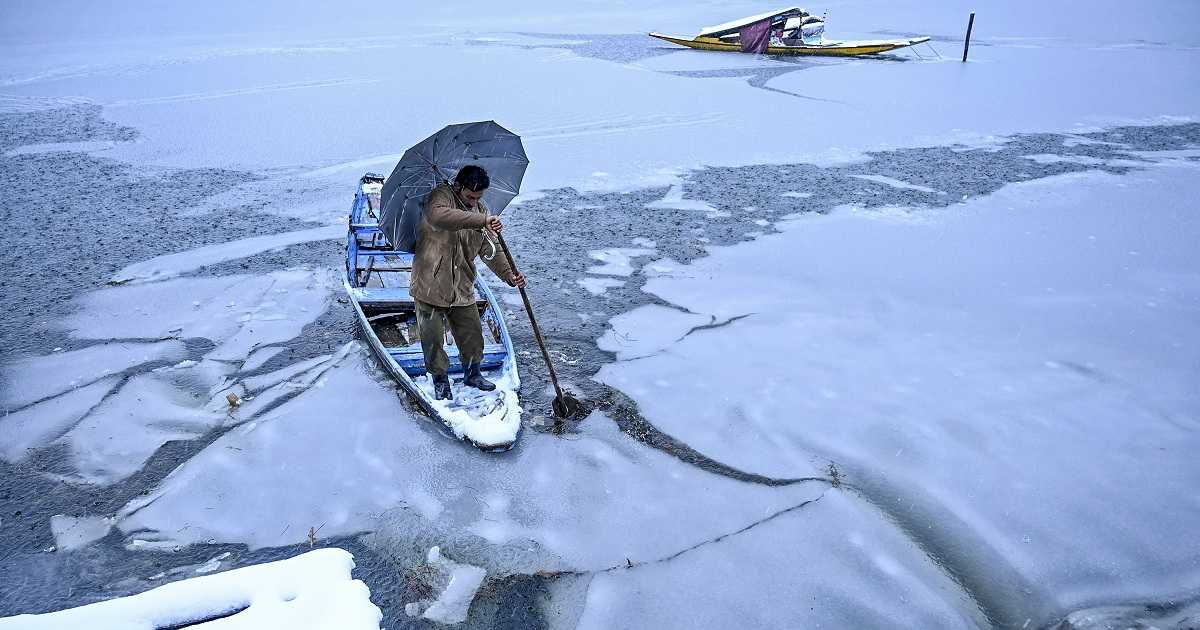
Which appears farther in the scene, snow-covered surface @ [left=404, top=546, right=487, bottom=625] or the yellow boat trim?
the yellow boat trim

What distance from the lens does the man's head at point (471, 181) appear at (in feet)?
13.2

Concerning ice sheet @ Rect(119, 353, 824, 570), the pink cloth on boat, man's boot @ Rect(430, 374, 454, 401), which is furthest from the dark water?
the pink cloth on boat

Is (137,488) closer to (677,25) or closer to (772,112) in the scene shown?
(772,112)

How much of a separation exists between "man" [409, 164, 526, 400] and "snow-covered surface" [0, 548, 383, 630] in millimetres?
1577

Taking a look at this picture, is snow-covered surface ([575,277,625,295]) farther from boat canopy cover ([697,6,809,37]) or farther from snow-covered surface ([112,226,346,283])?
boat canopy cover ([697,6,809,37])

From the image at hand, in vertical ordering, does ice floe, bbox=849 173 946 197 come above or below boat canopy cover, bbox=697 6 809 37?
below

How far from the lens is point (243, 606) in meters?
2.95

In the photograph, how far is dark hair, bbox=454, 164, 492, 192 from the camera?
13.1 ft

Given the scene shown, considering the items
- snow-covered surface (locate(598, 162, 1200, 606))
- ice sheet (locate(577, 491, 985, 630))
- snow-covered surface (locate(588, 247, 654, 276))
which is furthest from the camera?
snow-covered surface (locate(588, 247, 654, 276))

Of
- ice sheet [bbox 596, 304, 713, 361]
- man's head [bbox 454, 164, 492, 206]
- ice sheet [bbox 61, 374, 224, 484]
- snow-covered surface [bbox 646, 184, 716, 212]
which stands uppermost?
man's head [bbox 454, 164, 492, 206]

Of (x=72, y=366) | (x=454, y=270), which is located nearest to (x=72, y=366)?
(x=72, y=366)

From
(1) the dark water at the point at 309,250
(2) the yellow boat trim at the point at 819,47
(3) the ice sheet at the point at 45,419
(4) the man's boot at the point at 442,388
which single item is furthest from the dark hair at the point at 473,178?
(2) the yellow boat trim at the point at 819,47

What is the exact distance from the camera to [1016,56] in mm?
20125

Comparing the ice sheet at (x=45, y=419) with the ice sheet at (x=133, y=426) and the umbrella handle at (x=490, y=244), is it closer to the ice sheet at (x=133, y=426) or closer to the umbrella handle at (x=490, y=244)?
the ice sheet at (x=133, y=426)
